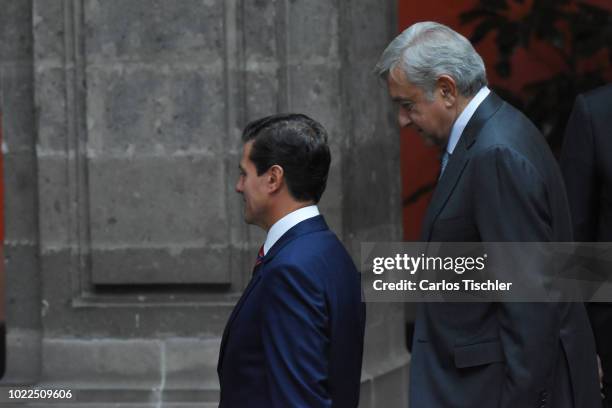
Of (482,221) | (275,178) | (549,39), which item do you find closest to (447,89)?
(482,221)

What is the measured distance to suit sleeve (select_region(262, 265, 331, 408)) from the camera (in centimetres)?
297

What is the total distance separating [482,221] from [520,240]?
0.10 meters

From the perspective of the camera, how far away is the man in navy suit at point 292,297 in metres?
2.99

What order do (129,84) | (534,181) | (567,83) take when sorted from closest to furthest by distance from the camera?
1. (534,181)
2. (129,84)
3. (567,83)

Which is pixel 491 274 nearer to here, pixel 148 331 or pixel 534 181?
pixel 534 181

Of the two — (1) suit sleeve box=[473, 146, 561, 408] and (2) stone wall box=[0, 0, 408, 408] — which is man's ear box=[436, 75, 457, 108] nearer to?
(1) suit sleeve box=[473, 146, 561, 408]


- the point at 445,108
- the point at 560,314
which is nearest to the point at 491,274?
the point at 560,314

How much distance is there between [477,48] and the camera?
26.1 feet

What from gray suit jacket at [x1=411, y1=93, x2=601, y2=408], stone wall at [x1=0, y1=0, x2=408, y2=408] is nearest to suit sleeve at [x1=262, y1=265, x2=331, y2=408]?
gray suit jacket at [x1=411, y1=93, x2=601, y2=408]

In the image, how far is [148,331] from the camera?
17.8ft

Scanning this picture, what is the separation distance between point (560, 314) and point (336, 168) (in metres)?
2.22

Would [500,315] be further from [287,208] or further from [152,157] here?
[152,157]

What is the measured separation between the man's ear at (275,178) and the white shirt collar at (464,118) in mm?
458

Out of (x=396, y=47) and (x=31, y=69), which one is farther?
(x=31, y=69)
